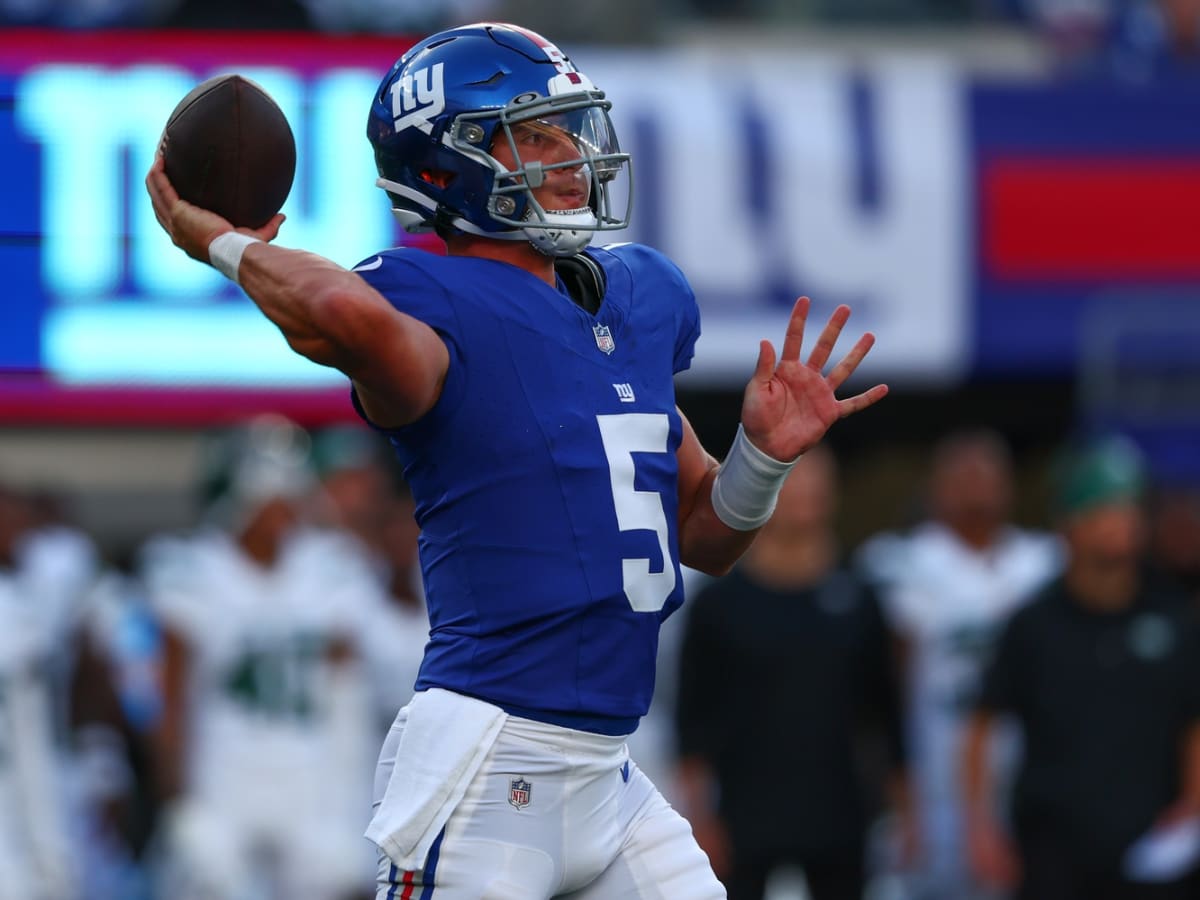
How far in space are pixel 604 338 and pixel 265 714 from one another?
414 cm

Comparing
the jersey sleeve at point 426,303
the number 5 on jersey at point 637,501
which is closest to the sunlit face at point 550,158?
the jersey sleeve at point 426,303

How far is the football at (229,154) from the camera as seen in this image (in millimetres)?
3369

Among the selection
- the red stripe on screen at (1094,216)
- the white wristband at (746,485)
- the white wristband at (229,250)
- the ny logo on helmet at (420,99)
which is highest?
the ny logo on helmet at (420,99)

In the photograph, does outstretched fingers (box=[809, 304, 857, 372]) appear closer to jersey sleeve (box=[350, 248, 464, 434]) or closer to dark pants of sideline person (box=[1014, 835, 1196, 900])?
jersey sleeve (box=[350, 248, 464, 434])

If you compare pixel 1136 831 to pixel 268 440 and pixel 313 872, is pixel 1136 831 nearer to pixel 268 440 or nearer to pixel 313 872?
pixel 313 872

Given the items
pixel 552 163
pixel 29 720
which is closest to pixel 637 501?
pixel 552 163

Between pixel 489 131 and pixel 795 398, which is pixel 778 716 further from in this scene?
pixel 489 131

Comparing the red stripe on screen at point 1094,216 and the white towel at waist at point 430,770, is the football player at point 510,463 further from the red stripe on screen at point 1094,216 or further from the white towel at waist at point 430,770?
the red stripe on screen at point 1094,216

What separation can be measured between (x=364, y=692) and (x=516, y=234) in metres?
4.24

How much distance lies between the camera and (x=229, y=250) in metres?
3.27

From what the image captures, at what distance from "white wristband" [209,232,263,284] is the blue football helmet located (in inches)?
12.0

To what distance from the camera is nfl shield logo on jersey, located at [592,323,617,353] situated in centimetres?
344

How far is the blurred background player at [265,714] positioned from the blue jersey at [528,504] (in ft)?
13.1

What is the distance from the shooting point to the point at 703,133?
28.5 ft
